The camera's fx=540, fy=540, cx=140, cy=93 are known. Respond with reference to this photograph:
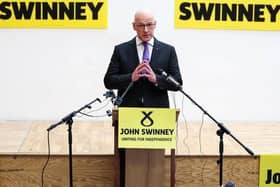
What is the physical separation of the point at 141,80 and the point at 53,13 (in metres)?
1.91

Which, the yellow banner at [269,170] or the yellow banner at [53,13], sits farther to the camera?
the yellow banner at [53,13]

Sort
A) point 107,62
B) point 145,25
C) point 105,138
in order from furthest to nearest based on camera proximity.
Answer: point 107,62 → point 105,138 → point 145,25

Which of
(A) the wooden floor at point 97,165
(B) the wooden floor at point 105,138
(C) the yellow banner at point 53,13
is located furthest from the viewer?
(C) the yellow banner at point 53,13

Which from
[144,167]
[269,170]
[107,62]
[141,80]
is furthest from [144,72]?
[107,62]

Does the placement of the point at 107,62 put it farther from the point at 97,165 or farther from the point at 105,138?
the point at 97,165

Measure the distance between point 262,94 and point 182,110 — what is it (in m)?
0.78

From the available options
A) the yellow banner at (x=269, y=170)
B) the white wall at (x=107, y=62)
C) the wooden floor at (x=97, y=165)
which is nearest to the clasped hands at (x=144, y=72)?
the wooden floor at (x=97, y=165)

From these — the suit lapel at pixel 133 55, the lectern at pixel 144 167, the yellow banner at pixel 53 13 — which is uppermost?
the yellow banner at pixel 53 13

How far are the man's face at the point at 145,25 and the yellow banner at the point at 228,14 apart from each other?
69.6 inches

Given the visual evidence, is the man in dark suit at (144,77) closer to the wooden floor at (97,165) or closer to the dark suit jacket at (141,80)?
the dark suit jacket at (141,80)

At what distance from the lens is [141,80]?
3.19 metres

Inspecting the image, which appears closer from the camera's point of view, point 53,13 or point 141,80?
point 141,80

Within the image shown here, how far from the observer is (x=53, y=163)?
11.9ft

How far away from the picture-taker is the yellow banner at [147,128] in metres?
2.88
